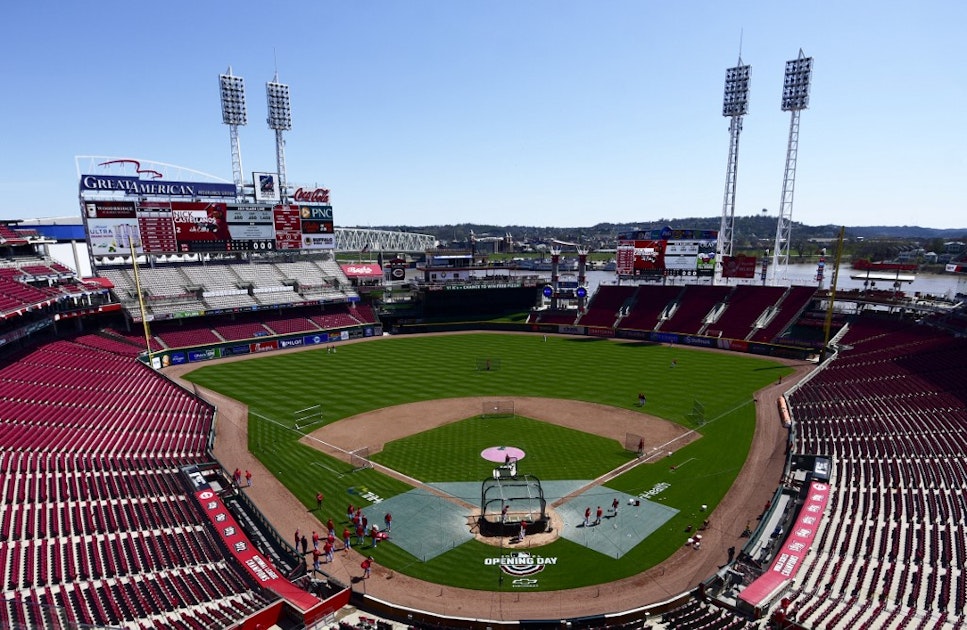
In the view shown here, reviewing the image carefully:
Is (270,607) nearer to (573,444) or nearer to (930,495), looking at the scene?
(573,444)

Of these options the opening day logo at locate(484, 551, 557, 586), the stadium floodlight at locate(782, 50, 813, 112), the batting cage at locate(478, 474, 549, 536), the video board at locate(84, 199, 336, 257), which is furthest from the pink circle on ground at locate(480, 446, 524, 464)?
the stadium floodlight at locate(782, 50, 813, 112)

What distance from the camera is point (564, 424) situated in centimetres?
4144

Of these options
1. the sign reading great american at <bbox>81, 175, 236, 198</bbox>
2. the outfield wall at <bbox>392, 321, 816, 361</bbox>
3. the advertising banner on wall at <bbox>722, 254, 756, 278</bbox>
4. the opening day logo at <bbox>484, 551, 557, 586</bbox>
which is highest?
the sign reading great american at <bbox>81, 175, 236, 198</bbox>

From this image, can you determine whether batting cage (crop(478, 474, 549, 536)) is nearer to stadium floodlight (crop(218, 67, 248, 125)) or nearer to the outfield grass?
the outfield grass

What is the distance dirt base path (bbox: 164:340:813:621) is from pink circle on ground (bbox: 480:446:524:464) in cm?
699

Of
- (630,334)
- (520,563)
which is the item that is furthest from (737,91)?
(520,563)

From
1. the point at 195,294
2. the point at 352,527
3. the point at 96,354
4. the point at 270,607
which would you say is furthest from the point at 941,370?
the point at 195,294

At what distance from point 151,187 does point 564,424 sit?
63.4m

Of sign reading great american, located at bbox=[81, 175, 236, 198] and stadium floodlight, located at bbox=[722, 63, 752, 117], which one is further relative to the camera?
stadium floodlight, located at bbox=[722, 63, 752, 117]

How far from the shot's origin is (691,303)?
78.8m

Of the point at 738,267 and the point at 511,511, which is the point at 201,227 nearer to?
the point at 511,511

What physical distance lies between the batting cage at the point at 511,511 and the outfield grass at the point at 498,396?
1708 mm

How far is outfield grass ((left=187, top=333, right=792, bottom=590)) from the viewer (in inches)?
981

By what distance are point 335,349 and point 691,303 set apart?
55.6 metres
